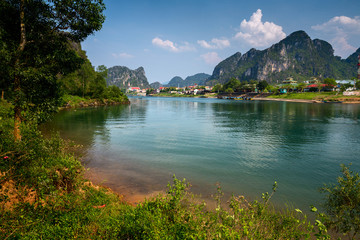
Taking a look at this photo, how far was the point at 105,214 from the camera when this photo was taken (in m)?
7.95

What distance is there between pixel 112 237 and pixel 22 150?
6.67 m

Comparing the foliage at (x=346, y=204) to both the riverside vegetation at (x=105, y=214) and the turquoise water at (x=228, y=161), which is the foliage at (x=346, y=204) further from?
the turquoise water at (x=228, y=161)

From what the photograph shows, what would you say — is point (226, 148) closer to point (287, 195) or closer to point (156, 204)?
point (287, 195)

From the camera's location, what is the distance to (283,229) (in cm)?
729

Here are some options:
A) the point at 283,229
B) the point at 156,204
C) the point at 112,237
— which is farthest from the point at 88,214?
the point at 283,229

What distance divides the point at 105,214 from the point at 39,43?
11698 mm

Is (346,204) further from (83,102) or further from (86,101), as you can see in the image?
(86,101)

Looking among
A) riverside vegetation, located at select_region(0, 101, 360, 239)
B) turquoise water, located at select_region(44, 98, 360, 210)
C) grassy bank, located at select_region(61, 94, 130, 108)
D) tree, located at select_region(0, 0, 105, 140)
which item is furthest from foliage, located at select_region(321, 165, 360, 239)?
grassy bank, located at select_region(61, 94, 130, 108)

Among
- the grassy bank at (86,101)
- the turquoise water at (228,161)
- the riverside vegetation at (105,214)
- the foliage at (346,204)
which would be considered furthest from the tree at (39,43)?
the grassy bank at (86,101)

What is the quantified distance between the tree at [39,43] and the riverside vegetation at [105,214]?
9.90 feet

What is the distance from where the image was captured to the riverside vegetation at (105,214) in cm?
625

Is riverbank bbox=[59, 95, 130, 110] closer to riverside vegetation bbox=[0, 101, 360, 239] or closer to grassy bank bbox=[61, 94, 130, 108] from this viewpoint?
grassy bank bbox=[61, 94, 130, 108]

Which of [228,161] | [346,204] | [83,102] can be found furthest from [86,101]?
[346,204]

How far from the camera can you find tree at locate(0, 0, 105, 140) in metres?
11.1
